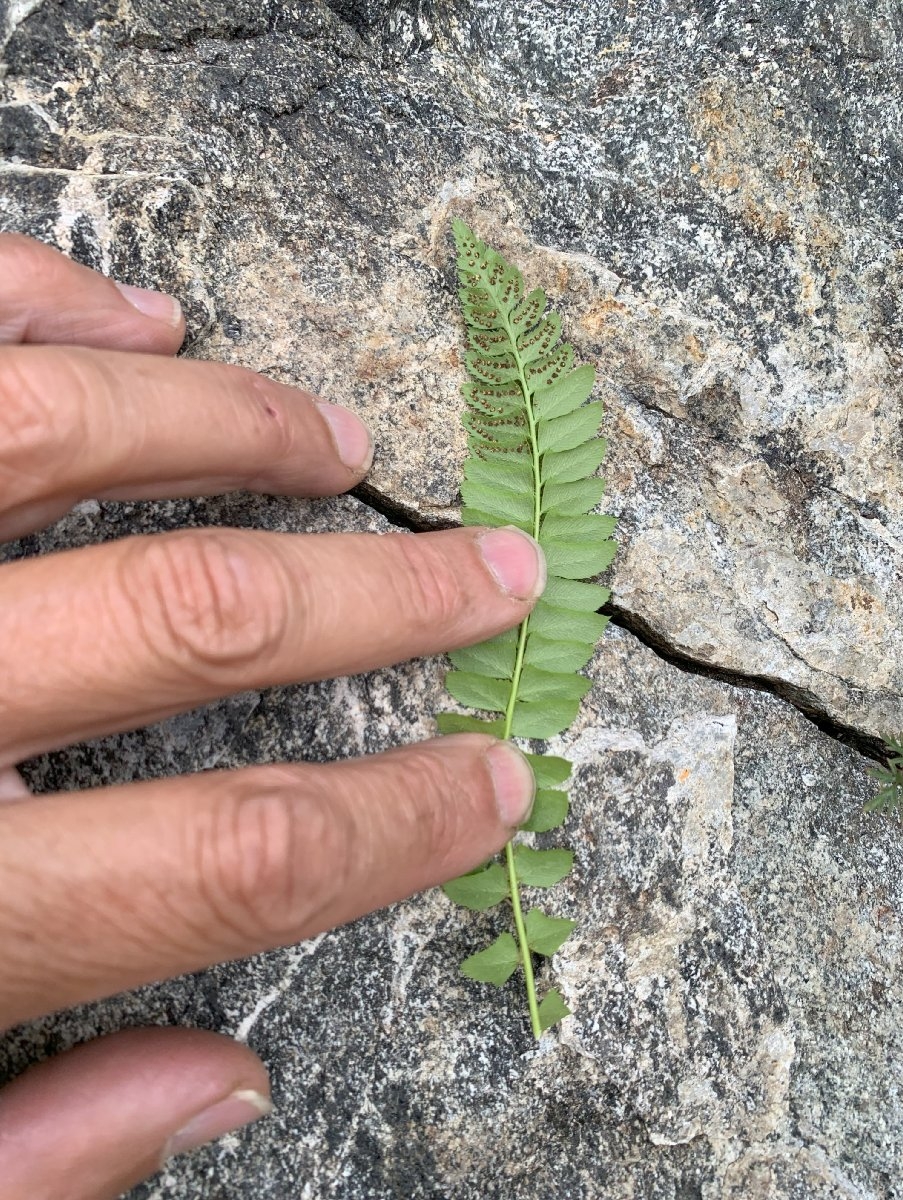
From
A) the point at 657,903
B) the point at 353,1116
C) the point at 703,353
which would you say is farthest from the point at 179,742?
the point at 703,353

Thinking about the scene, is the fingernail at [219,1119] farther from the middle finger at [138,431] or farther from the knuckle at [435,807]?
the middle finger at [138,431]

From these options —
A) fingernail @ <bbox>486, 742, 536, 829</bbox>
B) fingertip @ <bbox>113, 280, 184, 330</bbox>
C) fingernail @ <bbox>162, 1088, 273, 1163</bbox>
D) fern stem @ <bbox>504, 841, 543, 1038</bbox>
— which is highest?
fingertip @ <bbox>113, 280, 184, 330</bbox>

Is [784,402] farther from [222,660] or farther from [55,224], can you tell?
[55,224]

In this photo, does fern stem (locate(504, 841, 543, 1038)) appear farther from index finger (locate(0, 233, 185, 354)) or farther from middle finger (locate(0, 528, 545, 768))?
index finger (locate(0, 233, 185, 354))

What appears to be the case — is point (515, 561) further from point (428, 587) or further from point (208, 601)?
point (208, 601)

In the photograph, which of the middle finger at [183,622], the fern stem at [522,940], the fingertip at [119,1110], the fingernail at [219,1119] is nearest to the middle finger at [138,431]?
the middle finger at [183,622]

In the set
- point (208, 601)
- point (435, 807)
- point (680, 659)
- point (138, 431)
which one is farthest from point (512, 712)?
point (138, 431)

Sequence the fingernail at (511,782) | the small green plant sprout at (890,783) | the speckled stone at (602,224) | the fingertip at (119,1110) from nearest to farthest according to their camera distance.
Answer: the fingertip at (119,1110)
the fingernail at (511,782)
the speckled stone at (602,224)
the small green plant sprout at (890,783)

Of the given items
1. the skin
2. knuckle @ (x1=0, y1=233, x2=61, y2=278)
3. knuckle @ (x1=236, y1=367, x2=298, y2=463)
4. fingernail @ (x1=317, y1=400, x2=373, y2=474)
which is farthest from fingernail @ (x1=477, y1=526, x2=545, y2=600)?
knuckle @ (x1=0, y1=233, x2=61, y2=278)
